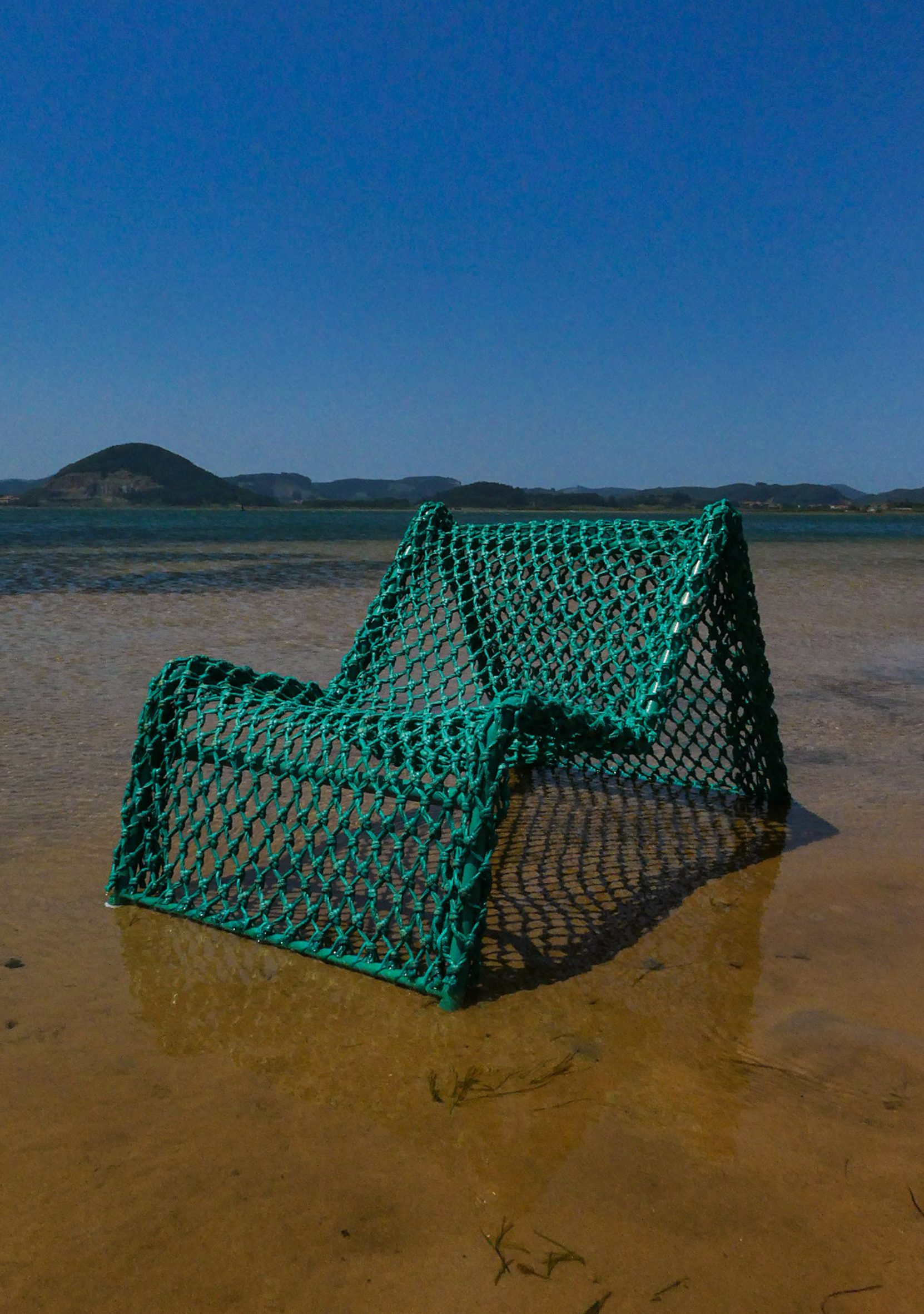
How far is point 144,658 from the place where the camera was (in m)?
5.56

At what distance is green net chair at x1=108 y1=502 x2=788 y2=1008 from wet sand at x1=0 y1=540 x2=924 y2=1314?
149 mm

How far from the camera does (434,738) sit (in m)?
2.08

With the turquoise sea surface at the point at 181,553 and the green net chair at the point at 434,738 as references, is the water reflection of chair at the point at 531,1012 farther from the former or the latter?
the turquoise sea surface at the point at 181,553

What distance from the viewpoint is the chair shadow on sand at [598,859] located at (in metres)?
2.17

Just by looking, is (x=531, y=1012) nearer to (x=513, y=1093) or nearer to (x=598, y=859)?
(x=513, y=1093)

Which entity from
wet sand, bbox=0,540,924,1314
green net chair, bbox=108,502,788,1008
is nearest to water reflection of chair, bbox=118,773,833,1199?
wet sand, bbox=0,540,924,1314

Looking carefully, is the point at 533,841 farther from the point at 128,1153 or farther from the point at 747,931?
the point at 128,1153

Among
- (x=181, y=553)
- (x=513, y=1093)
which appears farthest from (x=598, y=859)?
(x=181, y=553)

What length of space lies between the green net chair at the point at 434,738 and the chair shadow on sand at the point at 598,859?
99 mm

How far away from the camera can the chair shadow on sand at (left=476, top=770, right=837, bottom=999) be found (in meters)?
2.17

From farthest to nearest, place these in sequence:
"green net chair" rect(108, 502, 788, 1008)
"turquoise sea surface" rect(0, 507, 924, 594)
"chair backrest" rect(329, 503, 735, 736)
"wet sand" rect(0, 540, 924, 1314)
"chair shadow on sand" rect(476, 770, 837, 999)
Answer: "turquoise sea surface" rect(0, 507, 924, 594) < "chair backrest" rect(329, 503, 735, 736) < "chair shadow on sand" rect(476, 770, 837, 999) < "green net chair" rect(108, 502, 788, 1008) < "wet sand" rect(0, 540, 924, 1314)

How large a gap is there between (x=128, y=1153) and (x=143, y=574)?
10786 mm

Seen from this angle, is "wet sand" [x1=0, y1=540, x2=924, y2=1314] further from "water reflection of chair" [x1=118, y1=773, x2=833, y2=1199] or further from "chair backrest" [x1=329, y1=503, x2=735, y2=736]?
"chair backrest" [x1=329, y1=503, x2=735, y2=736]

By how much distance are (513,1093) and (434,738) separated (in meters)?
0.71
